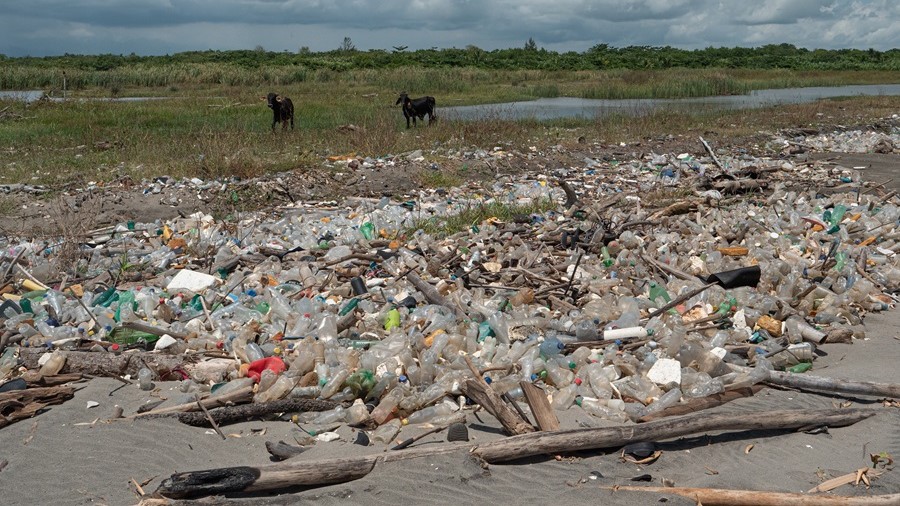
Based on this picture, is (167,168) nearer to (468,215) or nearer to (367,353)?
(468,215)

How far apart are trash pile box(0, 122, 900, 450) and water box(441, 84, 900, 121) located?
36.1 feet

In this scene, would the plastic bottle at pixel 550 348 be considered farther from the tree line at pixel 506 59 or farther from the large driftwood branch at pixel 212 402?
the tree line at pixel 506 59

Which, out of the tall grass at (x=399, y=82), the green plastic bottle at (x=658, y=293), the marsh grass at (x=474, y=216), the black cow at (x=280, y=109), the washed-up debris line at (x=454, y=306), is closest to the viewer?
the washed-up debris line at (x=454, y=306)

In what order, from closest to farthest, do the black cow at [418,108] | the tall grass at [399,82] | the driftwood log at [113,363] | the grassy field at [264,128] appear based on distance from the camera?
1. the driftwood log at [113,363]
2. the grassy field at [264,128]
3. the black cow at [418,108]
4. the tall grass at [399,82]

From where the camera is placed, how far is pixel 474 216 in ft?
24.4

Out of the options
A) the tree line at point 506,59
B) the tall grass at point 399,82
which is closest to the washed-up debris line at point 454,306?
the tall grass at point 399,82

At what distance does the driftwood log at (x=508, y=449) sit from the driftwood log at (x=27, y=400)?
3.41 ft

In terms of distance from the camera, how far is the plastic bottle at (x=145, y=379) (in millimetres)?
4008

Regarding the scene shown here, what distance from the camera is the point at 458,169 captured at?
10.6 meters

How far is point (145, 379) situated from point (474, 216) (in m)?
3.95

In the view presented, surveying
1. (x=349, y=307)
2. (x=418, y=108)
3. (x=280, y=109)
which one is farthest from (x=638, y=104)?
(x=349, y=307)

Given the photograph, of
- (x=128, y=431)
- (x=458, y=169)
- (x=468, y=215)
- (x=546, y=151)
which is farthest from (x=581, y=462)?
(x=546, y=151)

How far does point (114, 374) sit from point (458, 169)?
694cm

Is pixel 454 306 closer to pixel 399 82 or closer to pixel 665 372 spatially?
pixel 665 372
